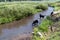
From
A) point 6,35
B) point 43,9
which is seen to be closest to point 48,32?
point 6,35

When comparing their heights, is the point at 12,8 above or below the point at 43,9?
above

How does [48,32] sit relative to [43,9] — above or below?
above

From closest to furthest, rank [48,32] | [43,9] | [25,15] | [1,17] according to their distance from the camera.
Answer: [48,32] < [1,17] < [25,15] < [43,9]

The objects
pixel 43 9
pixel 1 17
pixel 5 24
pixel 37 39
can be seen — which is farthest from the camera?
pixel 43 9

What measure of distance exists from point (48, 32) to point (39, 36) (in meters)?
3.03

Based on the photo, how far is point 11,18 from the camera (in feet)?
108

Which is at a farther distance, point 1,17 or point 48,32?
point 1,17

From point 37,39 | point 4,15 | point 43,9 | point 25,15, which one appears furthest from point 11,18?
point 43,9

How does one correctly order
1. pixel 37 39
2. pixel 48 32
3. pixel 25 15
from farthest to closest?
pixel 25 15 < pixel 48 32 < pixel 37 39

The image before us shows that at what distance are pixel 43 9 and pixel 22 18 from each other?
59.3 ft

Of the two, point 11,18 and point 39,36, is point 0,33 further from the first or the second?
point 11,18

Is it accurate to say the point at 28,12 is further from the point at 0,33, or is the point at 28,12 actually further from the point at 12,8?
the point at 0,33

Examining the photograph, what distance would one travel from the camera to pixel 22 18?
117ft

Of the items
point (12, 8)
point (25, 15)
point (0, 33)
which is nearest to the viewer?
point (0, 33)
